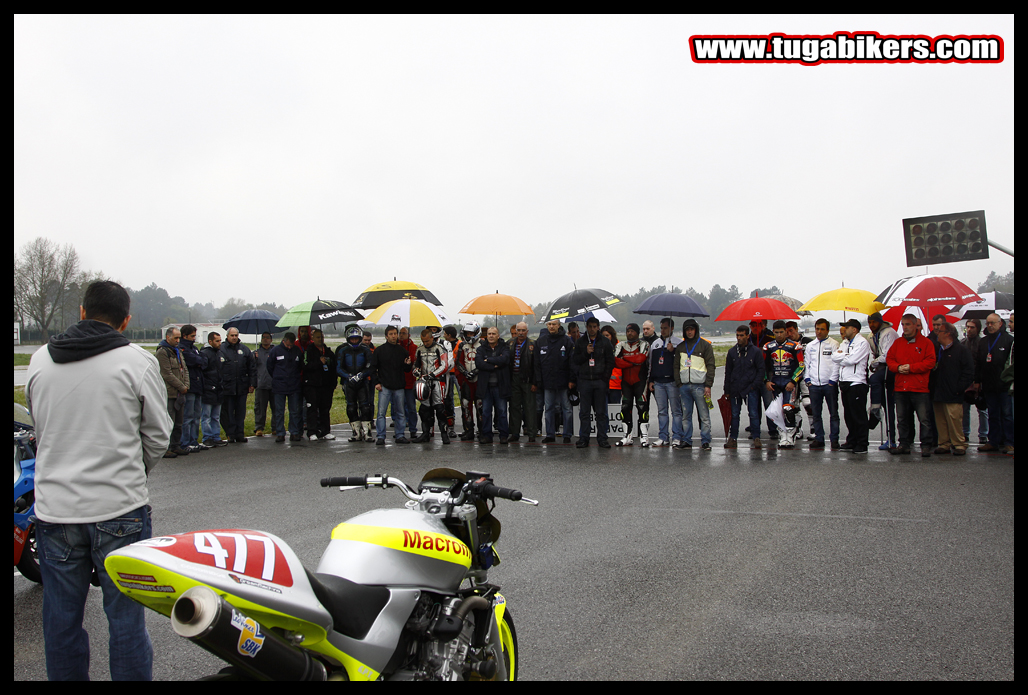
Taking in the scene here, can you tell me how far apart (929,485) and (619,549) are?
15.7ft

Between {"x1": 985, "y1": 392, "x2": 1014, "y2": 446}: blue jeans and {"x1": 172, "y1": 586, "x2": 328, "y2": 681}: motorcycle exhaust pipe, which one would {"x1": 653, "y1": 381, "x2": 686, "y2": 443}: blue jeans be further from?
{"x1": 172, "y1": 586, "x2": 328, "y2": 681}: motorcycle exhaust pipe

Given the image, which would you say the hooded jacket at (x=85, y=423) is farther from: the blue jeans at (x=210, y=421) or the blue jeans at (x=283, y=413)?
the blue jeans at (x=283, y=413)

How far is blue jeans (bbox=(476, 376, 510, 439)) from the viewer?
506 inches

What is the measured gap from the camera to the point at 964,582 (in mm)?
5199

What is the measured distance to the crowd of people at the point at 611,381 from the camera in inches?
437

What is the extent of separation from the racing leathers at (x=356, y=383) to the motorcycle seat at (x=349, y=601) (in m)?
10.7

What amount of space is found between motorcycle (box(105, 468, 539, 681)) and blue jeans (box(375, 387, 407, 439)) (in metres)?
9.60

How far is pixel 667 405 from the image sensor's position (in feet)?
40.6

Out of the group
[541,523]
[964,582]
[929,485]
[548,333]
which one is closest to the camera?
[964,582]

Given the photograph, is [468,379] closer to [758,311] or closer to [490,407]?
[490,407]

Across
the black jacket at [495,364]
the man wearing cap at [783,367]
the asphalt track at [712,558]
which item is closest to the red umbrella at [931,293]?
the man wearing cap at [783,367]

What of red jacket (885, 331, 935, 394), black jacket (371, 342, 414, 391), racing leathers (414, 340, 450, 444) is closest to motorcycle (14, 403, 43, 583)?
racing leathers (414, 340, 450, 444)

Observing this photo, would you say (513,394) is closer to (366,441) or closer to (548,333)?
(548,333)

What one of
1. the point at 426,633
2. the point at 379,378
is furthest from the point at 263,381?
the point at 426,633
